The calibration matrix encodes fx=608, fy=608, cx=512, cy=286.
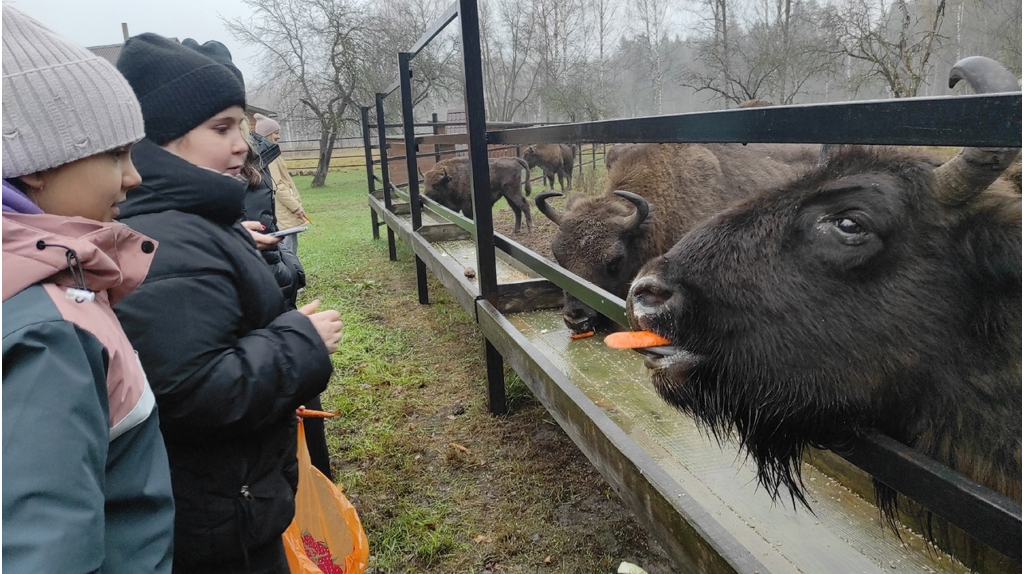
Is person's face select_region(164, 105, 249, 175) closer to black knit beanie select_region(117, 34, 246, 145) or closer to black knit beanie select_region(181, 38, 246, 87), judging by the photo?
black knit beanie select_region(117, 34, 246, 145)

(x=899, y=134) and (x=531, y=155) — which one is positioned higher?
(x=531, y=155)

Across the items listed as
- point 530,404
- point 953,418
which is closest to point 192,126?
point 953,418

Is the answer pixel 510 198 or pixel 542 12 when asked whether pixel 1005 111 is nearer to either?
pixel 510 198

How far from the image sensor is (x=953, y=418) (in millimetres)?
1575

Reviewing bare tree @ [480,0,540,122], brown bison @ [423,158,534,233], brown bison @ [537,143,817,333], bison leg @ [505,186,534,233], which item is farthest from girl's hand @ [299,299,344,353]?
bare tree @ [480,0,540,122]

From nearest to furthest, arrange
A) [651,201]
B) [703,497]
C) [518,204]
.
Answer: [703,497] < [651,201] < [518,204]

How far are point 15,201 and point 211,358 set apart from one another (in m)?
0.64

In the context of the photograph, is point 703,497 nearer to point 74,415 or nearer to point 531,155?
point 74,415

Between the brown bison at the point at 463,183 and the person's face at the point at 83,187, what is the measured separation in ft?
35.3

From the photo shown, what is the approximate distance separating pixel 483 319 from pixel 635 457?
7.01 ft

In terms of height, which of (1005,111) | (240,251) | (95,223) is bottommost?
(240,251)

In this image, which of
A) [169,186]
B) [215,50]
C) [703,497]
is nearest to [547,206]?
[215,50]

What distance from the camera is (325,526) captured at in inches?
93.7

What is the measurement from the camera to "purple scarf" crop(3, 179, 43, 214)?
1.04m
